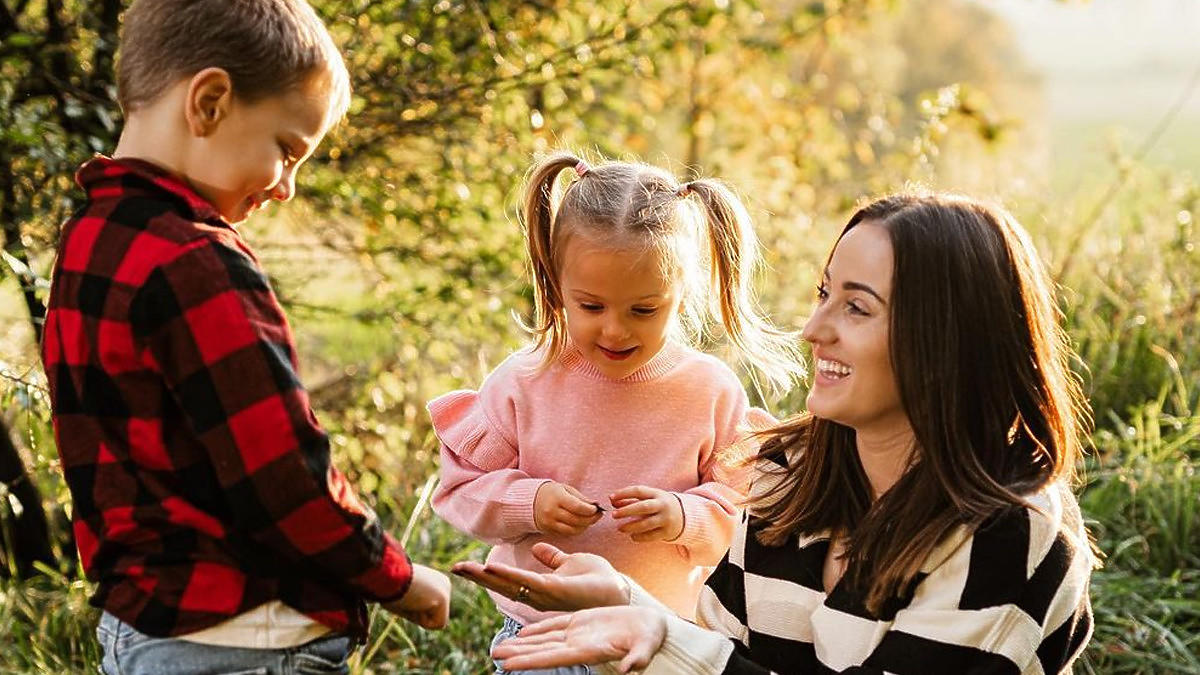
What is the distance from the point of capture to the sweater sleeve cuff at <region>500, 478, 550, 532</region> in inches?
96.6

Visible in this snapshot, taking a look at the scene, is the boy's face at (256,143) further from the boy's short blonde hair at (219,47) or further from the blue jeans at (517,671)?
the blue jeans at (517,671)

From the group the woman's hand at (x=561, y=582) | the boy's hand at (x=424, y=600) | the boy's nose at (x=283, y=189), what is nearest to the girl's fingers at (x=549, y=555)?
the woman's hand at (x=561, y=582)

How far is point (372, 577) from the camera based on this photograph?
5.99 feet

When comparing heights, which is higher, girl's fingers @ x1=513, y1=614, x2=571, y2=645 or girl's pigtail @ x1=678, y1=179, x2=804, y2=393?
girl's pigtail @ x1=678, y1=179, x2=804, y2=393

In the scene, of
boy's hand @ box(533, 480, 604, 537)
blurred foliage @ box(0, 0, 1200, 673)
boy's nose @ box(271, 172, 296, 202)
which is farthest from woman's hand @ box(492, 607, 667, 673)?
blurred foliage @ box(0, 0, 1200, 673)

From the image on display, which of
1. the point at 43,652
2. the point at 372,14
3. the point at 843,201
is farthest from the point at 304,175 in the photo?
the point at 843,201

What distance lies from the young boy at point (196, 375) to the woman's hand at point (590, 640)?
0.34 meters

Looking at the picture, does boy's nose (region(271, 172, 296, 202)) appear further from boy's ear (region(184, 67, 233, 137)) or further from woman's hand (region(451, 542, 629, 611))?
woman's hand (region(451, 542, 629, 611))

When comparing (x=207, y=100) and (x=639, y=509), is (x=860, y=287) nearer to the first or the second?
(x=639, y=509)

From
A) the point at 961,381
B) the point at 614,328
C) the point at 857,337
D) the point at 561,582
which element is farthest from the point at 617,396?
the point at 961,381

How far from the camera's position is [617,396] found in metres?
2.57

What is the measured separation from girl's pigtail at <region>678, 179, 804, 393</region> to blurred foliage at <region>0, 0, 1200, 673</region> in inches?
12.9

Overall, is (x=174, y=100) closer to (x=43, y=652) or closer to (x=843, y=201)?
(x=43, y=652)

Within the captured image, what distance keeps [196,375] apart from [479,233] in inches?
127
